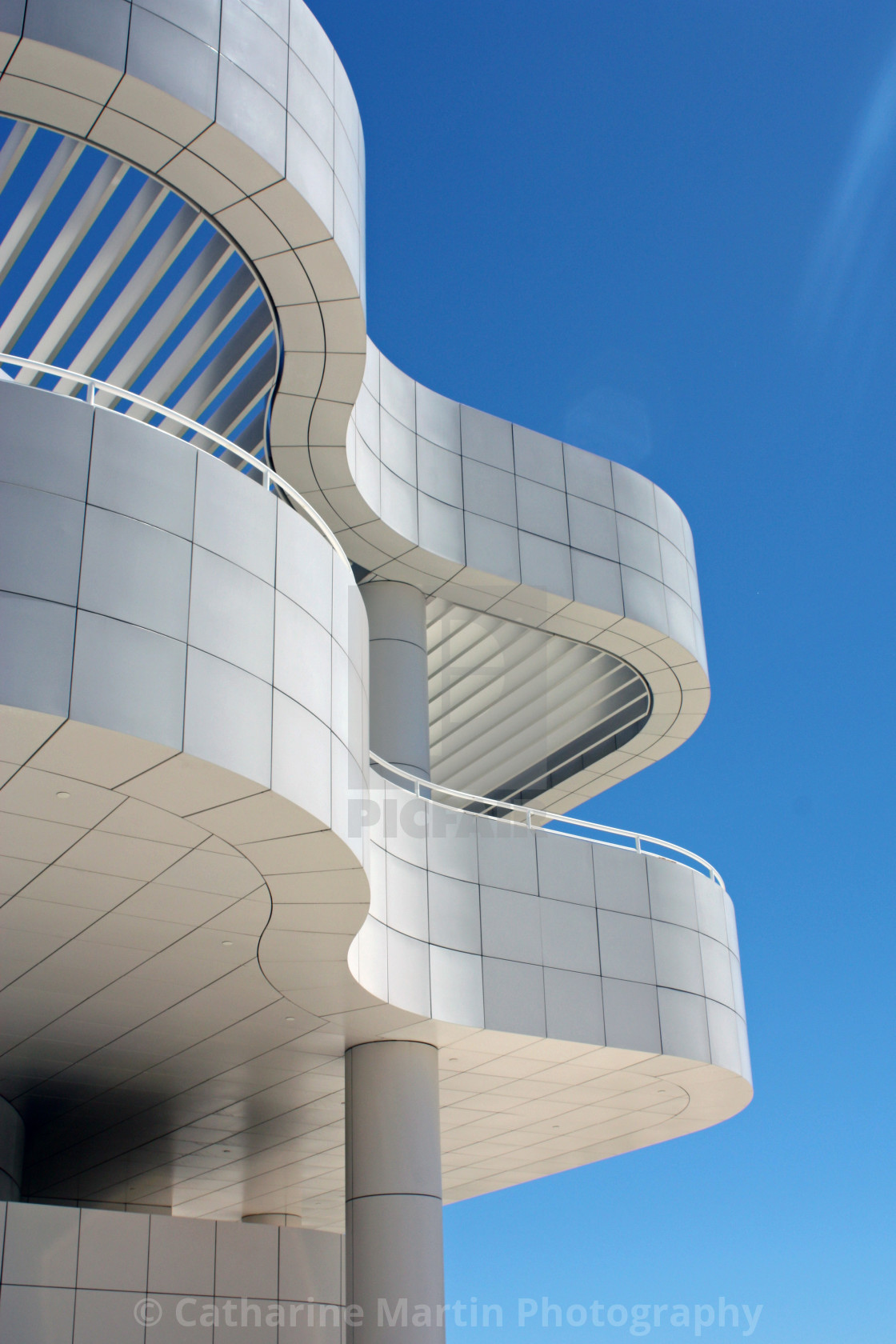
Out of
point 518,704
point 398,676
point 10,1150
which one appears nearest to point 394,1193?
point 10,1150

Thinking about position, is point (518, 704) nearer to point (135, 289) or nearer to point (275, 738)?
point (135, 289)

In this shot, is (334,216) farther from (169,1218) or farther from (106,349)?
(169,1218)

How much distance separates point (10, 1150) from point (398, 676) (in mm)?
10432

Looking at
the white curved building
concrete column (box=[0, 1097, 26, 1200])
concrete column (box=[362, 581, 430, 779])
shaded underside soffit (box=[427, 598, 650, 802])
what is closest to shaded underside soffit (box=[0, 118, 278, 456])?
the white curved building

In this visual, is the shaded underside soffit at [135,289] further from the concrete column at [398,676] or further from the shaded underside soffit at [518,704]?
the shaded underside soffit at [518,704]

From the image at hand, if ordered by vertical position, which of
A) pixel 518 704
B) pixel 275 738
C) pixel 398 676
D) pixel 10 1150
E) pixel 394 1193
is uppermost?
pixel 518 704

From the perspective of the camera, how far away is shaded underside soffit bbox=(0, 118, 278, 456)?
1712 cm

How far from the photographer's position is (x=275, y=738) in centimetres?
1254

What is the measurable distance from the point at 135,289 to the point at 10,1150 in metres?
14.4

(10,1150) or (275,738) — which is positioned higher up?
(275,738)

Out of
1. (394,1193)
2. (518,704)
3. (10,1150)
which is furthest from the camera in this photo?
(518,704)

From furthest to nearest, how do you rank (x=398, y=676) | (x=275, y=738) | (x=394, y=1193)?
(x=398, y=676) → (x=394, y=1193) → (x=275, y=738)

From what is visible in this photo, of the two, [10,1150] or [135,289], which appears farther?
[10,1150]

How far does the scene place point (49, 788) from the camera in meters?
11.9
